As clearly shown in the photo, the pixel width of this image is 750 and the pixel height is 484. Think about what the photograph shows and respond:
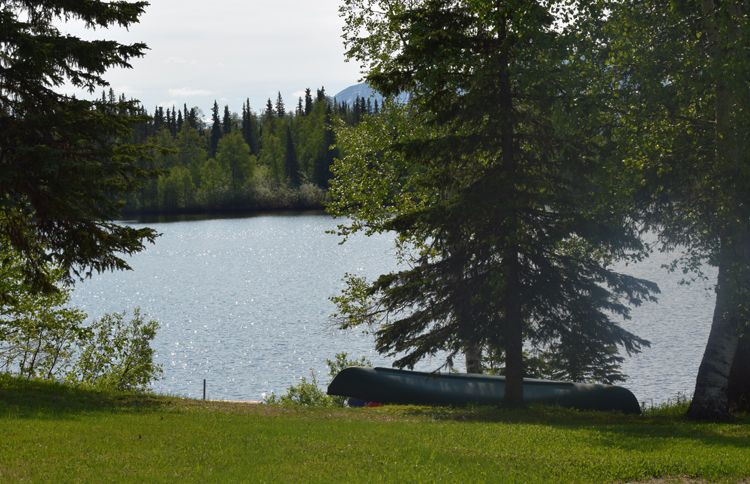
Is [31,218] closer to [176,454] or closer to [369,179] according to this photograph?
[176,454]

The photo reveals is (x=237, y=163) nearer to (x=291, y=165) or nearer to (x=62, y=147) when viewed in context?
(x=291, y=165)

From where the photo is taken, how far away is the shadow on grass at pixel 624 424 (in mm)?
14188

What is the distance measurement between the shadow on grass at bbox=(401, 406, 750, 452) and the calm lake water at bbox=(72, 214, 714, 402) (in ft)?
9.38

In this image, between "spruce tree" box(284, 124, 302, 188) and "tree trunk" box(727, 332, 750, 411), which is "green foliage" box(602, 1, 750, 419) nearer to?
"tree trunk" box(727, 332, 750, 411)

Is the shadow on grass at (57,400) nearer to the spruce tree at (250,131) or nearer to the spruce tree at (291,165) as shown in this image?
the spruce tree at (291,165)

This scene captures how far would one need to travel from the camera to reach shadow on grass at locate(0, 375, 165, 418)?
16.4 metres

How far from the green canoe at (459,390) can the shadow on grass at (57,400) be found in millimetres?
8025

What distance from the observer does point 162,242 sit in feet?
362

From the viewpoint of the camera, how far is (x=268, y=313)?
53344 mm

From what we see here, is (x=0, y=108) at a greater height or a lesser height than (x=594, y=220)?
greater

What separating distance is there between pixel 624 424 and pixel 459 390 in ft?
27.1

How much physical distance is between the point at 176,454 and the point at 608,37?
515 inches

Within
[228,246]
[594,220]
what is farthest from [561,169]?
[228,246]

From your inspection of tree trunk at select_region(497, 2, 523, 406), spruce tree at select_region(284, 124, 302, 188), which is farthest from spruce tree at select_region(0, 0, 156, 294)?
spruce tree at select_region(284, 124, 302, 188)
